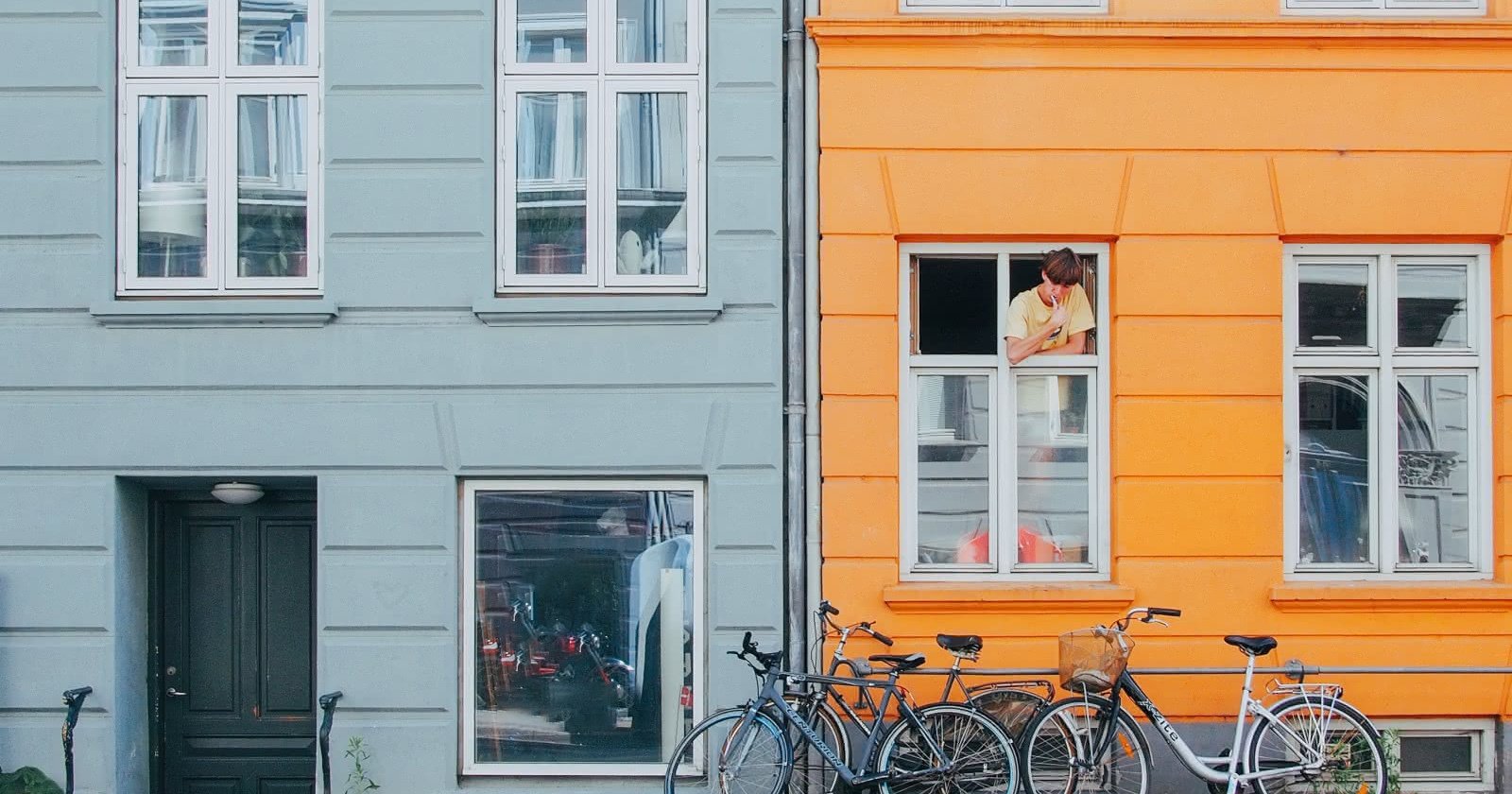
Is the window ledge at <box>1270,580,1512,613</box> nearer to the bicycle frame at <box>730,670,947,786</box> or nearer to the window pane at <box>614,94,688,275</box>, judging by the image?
the bicycle frame at <box>730,670,947,786</box>

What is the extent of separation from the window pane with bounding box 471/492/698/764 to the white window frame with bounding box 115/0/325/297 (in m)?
1.81

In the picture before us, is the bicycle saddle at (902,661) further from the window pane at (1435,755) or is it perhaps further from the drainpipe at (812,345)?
the window pane at (1435,755)

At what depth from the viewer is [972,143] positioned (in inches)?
281

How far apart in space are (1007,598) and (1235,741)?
1.31 meters

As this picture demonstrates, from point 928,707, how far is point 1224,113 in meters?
3.52

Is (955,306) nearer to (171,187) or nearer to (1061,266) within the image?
(1061,266)

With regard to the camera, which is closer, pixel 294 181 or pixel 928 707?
pixel 928 707

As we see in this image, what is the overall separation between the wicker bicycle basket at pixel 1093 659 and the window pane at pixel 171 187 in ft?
16.5

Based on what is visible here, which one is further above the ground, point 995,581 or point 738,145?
point 738,145

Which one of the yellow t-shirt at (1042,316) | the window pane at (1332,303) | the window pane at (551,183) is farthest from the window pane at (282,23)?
the window pane at (1332,303)

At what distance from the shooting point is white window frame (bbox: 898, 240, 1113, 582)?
7.28 meters

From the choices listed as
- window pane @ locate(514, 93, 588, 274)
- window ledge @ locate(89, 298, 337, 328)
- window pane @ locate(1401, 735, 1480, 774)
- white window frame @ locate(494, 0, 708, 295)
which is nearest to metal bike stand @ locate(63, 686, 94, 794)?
window ledge @ locate(89, 298, 337, 328)

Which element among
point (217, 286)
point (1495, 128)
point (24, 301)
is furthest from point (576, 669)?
point (1495, 128)

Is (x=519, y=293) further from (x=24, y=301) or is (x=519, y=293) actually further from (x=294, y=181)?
(x=24, y=301)
